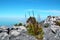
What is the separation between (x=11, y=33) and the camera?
33.3 ft

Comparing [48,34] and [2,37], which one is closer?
[2,37]

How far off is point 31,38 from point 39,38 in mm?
669

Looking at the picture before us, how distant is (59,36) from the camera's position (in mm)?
10625

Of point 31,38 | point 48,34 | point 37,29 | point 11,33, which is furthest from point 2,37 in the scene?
point 48,34

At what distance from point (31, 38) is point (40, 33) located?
3.35 feet

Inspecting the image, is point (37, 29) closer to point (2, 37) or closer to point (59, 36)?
point (59, 36)

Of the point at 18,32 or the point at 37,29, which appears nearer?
the point at 18,32

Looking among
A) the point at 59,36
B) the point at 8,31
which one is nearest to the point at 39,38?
the point at 59,36

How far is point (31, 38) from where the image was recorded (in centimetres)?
1029

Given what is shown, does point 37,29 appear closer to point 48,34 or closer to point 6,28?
point 48,34

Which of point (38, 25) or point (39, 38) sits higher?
point (38, 25)

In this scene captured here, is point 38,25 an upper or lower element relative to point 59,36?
upper

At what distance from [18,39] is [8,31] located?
1.01m

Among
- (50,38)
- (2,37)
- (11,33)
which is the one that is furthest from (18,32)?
(50,38)
